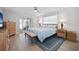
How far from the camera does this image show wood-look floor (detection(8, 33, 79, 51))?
267cm

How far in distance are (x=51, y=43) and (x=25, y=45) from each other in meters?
0.61

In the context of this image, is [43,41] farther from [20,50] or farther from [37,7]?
[37,7]

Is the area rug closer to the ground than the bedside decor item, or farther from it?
closer to the ground

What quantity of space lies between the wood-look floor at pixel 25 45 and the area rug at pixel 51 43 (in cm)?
8

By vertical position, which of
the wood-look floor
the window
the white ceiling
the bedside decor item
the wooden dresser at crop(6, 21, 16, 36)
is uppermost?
the white ceiling

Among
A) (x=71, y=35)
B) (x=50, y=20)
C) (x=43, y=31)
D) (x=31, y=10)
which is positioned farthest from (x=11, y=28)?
(x=71, y=35)

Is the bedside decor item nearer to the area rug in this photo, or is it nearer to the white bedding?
the area rug

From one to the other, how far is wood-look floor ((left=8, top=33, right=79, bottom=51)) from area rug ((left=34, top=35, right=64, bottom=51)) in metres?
0.08

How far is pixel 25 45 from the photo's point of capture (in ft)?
8.92

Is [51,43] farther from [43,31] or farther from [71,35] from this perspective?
[71,35]

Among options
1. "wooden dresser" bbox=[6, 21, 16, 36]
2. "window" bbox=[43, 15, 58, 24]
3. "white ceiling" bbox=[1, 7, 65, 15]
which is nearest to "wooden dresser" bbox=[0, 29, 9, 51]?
"wooden dresser" bbox=[6, 21, 16, 36]

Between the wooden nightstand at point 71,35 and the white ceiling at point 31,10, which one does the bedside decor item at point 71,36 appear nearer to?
the wooden nightstand at point 71,35

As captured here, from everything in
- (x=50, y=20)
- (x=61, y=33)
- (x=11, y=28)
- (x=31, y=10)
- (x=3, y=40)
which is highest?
(x=31, y=10)
